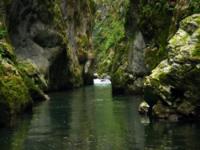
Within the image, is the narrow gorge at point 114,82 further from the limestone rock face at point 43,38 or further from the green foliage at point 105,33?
the green foliage at point 105,33

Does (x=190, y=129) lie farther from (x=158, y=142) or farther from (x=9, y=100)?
(x=9, y=100)

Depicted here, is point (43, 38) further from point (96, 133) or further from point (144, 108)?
point (96, 133)

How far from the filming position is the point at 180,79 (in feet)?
99.4

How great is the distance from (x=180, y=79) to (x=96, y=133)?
241 inches

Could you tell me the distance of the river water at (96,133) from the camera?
929 inches

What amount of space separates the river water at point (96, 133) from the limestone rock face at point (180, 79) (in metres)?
1.48

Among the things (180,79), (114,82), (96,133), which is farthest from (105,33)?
(96,133)

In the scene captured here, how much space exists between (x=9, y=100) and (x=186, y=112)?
9965mm

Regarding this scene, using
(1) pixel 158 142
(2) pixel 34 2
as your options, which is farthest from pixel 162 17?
(1) pixel 158 142

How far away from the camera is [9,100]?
31.5 m

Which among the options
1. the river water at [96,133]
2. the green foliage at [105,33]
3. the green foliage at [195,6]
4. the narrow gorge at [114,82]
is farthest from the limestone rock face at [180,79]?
the green foliage at [105,33]

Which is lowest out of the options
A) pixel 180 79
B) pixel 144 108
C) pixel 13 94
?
pixel 144 108

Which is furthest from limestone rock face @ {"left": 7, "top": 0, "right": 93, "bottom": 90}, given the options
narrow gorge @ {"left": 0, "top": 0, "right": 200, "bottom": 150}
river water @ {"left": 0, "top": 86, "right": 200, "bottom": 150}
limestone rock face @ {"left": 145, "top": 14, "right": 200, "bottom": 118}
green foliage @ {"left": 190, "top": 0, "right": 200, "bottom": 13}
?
limestone rock face @ {"left": 145, "top": 14, "right": 200, "bottom": 118}

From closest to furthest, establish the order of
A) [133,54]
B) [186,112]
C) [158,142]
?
[158,142] → [186,112] → [133,54]
